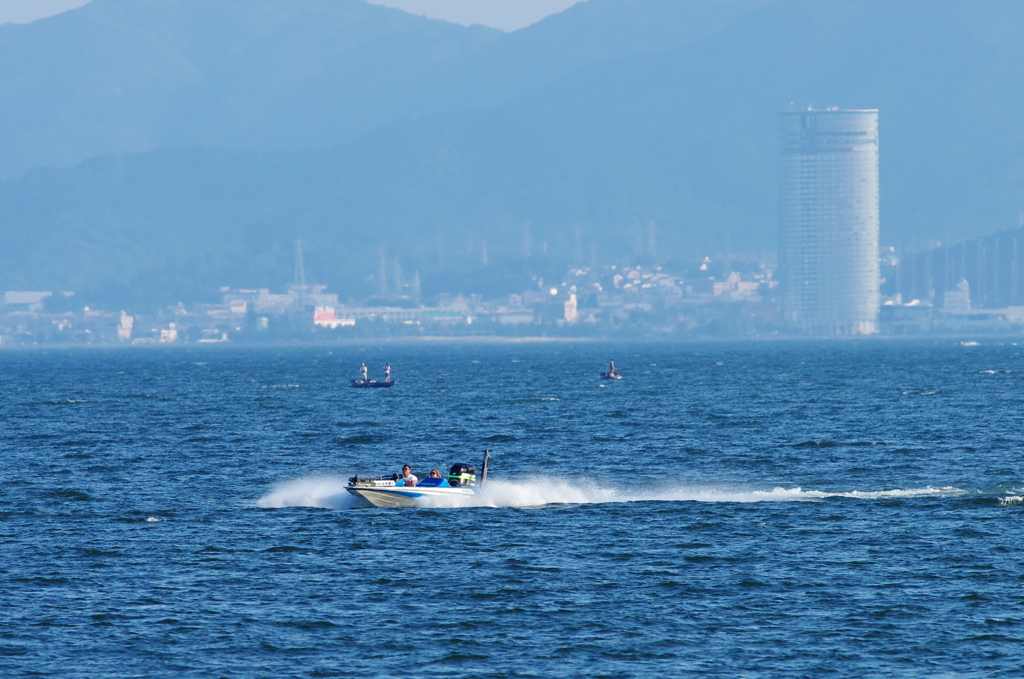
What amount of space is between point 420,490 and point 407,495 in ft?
1.95

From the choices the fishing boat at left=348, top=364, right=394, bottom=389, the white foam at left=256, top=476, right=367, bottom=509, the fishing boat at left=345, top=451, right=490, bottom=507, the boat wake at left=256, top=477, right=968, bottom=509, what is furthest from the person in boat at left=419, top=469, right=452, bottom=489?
the fishing boat at left=348, top=364, right=394, bottom=389

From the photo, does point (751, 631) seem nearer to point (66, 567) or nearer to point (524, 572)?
Result: point (524, 572)

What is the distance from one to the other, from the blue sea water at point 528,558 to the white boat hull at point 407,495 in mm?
646

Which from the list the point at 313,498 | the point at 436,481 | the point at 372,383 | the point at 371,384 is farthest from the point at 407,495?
the point at 371,384

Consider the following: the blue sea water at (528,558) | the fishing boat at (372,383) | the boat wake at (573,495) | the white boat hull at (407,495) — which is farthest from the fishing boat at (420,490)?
the fishing boat at (372,383)

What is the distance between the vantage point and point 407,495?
66.0 meters

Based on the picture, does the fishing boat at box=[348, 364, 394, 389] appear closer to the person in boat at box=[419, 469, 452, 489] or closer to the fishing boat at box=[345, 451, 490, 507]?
the fishing boat at box=[345, 451, 490, 507]

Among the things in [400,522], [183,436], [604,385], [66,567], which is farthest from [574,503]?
[604,385]

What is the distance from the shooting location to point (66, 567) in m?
54.3

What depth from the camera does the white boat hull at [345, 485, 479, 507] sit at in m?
65.8

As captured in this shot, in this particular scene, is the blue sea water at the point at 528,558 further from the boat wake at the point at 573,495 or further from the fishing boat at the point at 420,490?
the fishing boat at the point at 420,490

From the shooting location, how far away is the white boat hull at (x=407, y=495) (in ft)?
216

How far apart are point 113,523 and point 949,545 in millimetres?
33516

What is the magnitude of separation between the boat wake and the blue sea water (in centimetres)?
19
